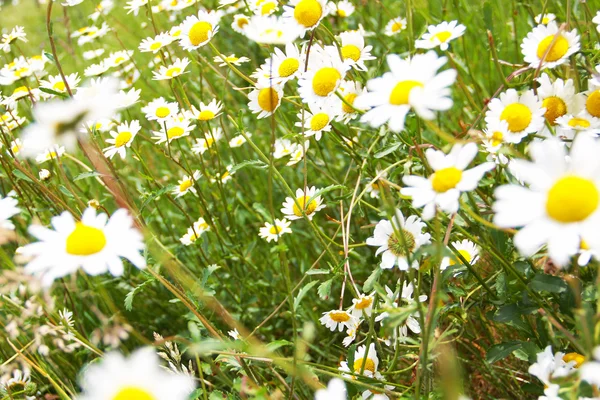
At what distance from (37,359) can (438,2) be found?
2.73 meters

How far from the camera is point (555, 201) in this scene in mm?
769

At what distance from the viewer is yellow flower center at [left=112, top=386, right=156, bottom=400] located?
70 centimetres

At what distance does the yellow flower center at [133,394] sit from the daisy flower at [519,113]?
2.81 feet

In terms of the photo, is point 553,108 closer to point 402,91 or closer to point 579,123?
point 579,123

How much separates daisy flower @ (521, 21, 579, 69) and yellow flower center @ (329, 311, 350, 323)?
69 cm

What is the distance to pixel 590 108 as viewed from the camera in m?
1.22

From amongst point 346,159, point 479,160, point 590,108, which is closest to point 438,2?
point 346,159

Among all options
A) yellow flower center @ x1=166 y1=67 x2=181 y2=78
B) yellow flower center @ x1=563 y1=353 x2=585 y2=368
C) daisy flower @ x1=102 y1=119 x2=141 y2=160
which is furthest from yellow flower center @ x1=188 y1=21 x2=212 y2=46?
yellow flower center @ x1=563 y1=353 x2=585 y2=368

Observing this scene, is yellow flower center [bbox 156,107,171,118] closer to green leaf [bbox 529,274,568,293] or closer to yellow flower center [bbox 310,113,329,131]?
yellow flower center [bbox 310,113,329,131]

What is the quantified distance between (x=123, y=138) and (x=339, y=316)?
36.4 inches

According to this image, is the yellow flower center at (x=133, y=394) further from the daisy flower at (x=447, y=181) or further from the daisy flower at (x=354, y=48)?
the daisy flower at (x=354, y=48)

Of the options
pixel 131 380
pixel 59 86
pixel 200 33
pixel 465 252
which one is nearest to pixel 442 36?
pixel 465 252

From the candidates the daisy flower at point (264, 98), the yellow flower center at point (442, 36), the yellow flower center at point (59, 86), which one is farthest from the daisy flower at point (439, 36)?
the yellow flower center at point (59, 86)

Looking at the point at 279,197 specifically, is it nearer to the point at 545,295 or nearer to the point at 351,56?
the point at 351,56
